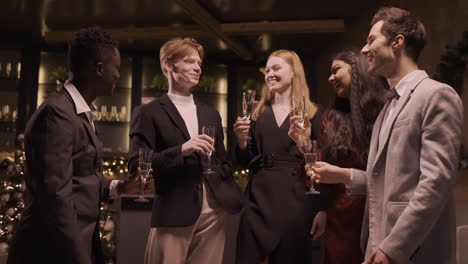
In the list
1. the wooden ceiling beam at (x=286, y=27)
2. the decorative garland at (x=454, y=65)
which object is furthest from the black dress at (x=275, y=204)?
the wooden ceiling beam at (x=286, y=27)

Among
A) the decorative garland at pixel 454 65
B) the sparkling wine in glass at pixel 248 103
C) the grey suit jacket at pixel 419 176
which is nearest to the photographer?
the grey suit jacket at pixel 419 176

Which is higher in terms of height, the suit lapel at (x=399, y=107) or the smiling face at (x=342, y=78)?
the smiling face at (x=342, y=78)

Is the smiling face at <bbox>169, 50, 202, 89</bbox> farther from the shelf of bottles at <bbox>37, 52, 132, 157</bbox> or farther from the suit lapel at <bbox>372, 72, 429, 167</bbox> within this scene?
the shelf of bottles at <bbox>37, 52, 132, 157</bbox>

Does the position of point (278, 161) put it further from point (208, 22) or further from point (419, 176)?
point (208, 22)

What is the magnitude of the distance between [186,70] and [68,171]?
1022 millimetres

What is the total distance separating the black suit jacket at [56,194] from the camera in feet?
5.88

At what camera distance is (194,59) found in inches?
107

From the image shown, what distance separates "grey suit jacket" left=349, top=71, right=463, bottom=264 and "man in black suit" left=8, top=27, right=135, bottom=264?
0.99 m

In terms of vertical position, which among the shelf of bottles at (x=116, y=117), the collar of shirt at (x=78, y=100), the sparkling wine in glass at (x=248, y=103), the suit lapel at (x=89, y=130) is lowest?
the suit lapel at (x=89, y=130)

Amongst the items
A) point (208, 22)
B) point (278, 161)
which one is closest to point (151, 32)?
point (208, 22)

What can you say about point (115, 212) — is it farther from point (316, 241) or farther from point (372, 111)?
point (372, 111)

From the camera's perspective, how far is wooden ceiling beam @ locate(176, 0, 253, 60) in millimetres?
5191

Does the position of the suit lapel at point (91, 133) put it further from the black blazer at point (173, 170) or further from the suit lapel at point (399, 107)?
the suit lapel at point (399, 107)

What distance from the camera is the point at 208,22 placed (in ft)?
18.5
